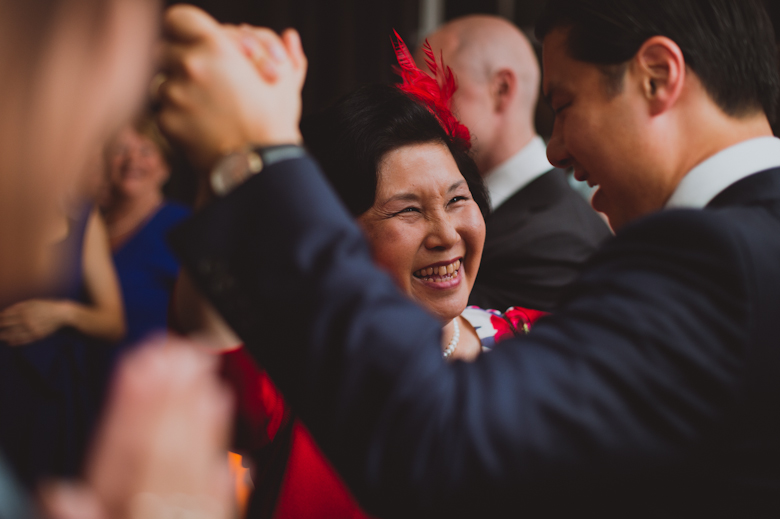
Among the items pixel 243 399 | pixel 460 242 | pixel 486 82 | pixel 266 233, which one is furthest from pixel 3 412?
pixel 486 82

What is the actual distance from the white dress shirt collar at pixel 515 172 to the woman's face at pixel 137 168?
1374 mm

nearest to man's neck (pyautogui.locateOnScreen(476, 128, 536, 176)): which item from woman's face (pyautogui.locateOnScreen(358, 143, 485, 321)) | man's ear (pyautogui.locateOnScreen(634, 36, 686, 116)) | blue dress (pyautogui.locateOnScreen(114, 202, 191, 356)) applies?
Answer: woman's face (pyautogui.locateOnScreen(358, 143, 485, 321))

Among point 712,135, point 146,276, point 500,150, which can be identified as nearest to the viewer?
point 712,135

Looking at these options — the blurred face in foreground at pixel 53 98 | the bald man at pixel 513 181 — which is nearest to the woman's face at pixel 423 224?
the bald man at pixel 513 181

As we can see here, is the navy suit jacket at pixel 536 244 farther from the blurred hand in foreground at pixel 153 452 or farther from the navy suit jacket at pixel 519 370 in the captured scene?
the blurred hand in foreground at pixel 153 452

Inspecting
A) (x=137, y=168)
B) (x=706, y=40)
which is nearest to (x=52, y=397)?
(x=137, y=168)

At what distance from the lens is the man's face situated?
0.92 m

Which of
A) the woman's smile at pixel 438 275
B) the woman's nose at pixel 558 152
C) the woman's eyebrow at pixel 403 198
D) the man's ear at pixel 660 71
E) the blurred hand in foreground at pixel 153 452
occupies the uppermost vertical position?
the man's ear at pixel 660 71

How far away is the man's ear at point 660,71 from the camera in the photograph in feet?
2.94

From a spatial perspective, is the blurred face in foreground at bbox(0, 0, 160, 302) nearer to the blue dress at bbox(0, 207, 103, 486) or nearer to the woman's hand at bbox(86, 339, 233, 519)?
the woman's hand at bbox(86, 339, 233, 519)

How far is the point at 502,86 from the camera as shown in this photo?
2.69 m

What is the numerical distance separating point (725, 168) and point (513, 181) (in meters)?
1.74

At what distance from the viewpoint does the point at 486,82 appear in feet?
8.77

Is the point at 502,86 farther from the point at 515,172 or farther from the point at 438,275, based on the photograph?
the point at 438,275
